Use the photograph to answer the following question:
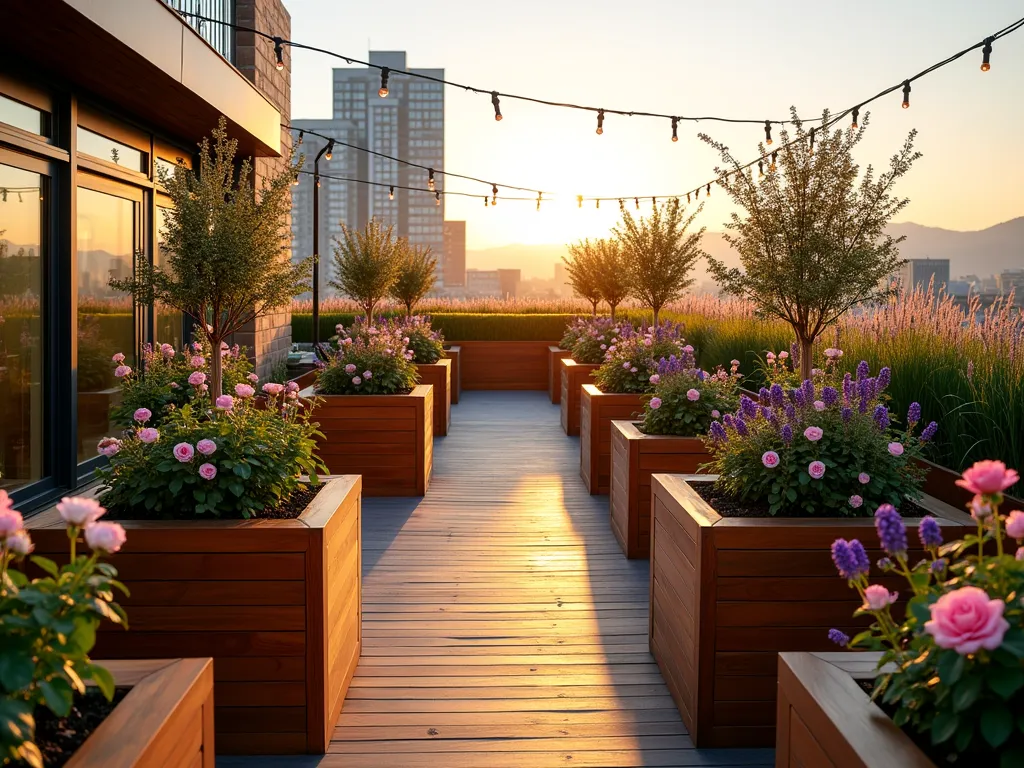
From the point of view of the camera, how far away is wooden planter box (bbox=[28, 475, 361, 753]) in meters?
2.74

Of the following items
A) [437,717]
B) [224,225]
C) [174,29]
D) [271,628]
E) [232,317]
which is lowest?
[437,717]

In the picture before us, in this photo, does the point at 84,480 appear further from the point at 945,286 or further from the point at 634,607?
the point at 945,286

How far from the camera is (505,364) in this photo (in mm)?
15305

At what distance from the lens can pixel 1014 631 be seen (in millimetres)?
1377

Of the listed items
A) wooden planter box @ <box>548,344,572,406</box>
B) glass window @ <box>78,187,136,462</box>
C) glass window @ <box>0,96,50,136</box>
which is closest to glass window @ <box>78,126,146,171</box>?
glass window @ <box>78,187,136,462</box>

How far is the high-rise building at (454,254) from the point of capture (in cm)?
17250

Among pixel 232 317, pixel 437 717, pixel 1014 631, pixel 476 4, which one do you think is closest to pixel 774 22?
pixel 476 4

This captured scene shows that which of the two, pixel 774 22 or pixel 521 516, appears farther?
pixel 774 22

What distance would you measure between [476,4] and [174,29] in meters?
7.51

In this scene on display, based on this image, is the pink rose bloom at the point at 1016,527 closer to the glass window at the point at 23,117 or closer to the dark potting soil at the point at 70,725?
the dark potting soil at the point at 70,725

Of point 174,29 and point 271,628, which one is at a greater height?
point 174,29

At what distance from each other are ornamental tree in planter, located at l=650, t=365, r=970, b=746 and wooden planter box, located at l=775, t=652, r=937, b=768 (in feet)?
2.62

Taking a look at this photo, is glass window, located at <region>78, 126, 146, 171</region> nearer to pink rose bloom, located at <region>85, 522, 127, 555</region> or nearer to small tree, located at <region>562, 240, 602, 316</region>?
pink rose bloom, located at <region>85, 522, 127, 555</region>

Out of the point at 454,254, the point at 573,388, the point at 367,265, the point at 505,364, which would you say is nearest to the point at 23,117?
the point at 573,388
